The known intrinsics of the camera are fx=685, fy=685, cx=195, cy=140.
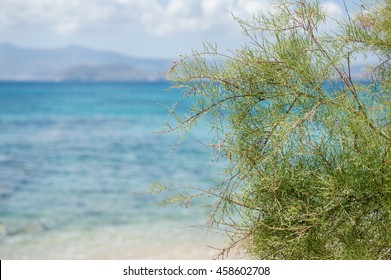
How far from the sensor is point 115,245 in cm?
638

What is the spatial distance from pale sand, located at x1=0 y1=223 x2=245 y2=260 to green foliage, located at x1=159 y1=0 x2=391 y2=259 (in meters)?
3.70

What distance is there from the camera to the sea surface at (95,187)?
616 cm

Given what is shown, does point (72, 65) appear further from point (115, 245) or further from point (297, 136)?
point (297, 136)

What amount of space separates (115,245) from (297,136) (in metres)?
4.94

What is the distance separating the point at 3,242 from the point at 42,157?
17.6ft

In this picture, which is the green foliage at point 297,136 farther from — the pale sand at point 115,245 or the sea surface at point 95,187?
the pale sand at point 115,245

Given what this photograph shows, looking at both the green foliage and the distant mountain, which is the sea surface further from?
the distant mountain

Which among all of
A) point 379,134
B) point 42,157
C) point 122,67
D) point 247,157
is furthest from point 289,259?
point 122,67

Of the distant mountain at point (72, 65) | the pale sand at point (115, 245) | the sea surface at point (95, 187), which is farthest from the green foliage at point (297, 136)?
the distant mountain at point (72, 65)

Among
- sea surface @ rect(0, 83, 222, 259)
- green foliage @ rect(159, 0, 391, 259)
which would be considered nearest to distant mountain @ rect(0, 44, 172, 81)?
sea surface @ rect(0, 83, 222, 259)

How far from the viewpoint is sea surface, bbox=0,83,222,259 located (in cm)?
616

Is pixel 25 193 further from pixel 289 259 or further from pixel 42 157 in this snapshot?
pixel 289 259

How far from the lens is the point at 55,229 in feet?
22.7

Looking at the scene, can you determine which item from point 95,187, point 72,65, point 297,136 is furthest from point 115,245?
point 72,65
